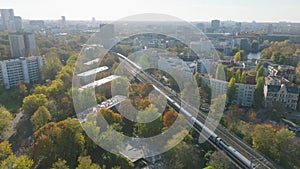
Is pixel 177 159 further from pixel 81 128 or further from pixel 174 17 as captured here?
pixel 174 17

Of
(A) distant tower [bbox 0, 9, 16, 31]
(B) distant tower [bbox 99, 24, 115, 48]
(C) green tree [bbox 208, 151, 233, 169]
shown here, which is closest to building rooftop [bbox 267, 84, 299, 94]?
(C) green tree [bbox 208, 151, 233, 169]

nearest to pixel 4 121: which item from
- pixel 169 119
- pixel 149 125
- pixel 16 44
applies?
pixel 149 125

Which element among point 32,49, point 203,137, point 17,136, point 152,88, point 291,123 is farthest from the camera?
point 32,49

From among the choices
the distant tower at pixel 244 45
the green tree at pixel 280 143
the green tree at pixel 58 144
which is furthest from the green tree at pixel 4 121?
the distant tower at pixel 244 45

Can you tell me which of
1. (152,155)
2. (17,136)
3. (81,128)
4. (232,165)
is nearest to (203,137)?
(232,165)

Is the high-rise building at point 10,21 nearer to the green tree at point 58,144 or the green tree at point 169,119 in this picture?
the green tree at point 58,144

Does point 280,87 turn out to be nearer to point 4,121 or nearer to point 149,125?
point 149,125

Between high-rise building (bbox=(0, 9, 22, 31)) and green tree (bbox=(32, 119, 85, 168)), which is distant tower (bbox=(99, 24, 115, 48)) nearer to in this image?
green tree (bbox=(32, 119, 85, 168))
